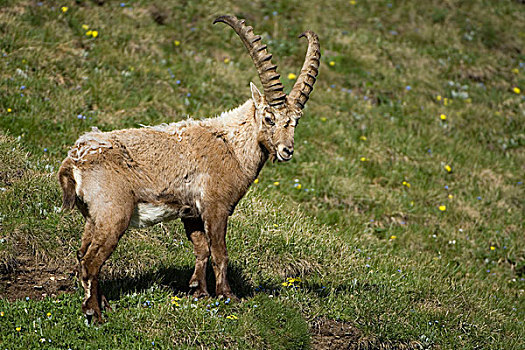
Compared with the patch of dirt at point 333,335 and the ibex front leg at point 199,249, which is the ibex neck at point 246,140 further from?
the patch of dirt at point 333,335

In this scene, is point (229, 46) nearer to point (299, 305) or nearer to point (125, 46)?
point (125, 46)

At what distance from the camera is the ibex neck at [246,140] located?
6.73 metres

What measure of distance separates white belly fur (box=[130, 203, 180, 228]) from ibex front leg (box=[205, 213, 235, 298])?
447mm

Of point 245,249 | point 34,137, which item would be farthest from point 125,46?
point 245,249

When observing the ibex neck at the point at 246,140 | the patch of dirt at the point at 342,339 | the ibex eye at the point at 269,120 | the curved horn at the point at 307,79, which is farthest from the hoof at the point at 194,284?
the curved horn at the point at 307,79

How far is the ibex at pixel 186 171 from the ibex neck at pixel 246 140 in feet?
0.04

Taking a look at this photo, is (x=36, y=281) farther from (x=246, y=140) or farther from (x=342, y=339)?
(x=342, y=339)

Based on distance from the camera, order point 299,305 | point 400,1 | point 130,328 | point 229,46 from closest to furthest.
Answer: point 130,328 → point 299,305 → point 229,46 → point 400,1

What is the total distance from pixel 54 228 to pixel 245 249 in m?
2.33

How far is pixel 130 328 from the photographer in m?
5.94

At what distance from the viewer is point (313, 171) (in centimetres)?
1046

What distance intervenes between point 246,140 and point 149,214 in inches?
55.7

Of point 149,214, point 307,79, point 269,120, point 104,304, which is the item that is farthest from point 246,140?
point 104,304

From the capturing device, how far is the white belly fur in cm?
602
